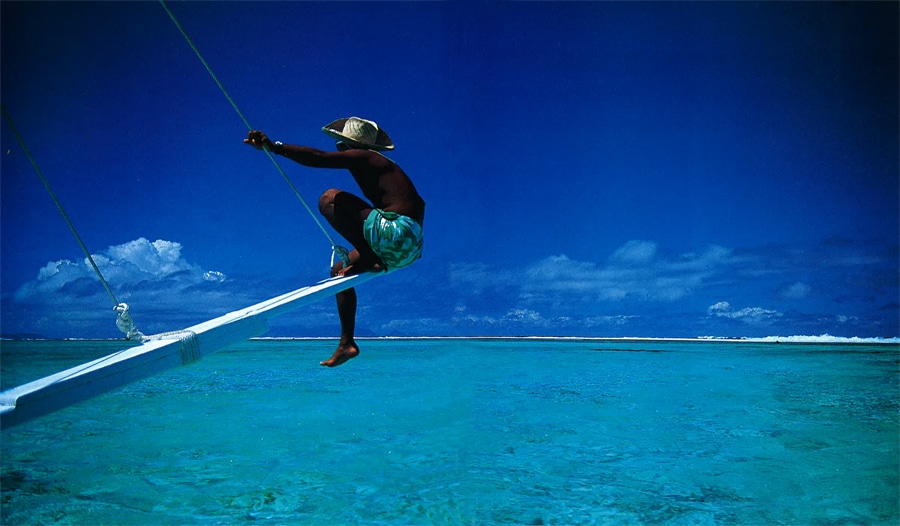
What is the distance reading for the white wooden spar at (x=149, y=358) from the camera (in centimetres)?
183

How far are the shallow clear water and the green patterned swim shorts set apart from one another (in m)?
5.57

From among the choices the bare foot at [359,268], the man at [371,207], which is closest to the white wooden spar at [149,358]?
Answer: the bare foot at [359,268]

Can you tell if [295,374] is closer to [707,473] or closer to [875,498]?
[707,473]

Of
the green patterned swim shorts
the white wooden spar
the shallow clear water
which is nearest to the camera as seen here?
the white wooden spar

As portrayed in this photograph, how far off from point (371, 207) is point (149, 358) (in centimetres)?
161

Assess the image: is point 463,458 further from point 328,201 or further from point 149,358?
point 149,358

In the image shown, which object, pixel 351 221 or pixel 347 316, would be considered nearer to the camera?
pixel 351 221

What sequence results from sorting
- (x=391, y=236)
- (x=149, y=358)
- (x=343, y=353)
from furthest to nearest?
1. (x=343, y=353)
2. (x=391, y=236)
3. (x=149, y=358)

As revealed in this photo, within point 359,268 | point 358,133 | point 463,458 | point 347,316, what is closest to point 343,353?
point 347,316

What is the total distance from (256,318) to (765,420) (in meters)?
15.2

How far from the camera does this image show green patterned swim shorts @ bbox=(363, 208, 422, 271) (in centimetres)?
340

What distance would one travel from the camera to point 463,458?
1096cm

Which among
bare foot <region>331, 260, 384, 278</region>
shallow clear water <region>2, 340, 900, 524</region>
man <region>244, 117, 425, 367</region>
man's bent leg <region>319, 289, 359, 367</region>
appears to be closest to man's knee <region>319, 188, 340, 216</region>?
man <region>244, 117, 425, 367</region>

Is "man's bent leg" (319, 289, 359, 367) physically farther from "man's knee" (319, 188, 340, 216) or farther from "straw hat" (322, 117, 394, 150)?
"straw hat" (322, 117, 394, 150)
